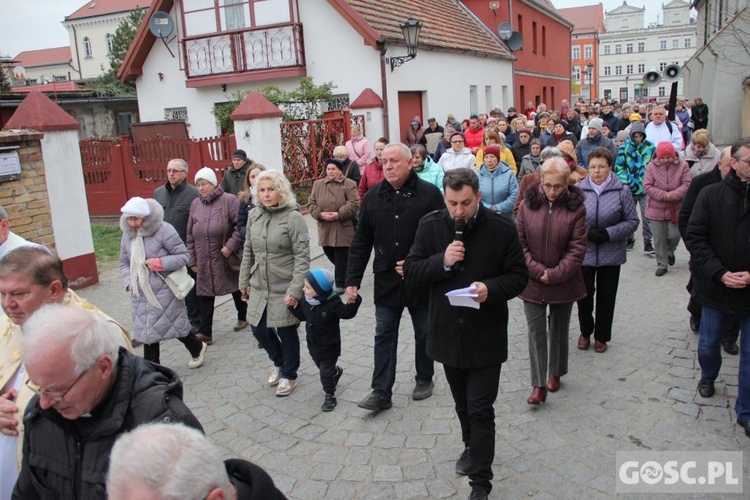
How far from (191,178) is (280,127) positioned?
8.26ft

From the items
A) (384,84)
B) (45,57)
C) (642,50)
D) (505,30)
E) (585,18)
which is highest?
(585,18)

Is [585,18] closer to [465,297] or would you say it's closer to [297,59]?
[297,59]

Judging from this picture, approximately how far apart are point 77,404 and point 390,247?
9.71 ft

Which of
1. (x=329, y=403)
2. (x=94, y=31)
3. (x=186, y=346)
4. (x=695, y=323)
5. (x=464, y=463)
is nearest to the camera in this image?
(x=464, y=463)

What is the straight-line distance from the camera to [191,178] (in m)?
13.8

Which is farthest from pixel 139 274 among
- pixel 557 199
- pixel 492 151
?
pixel 492 151

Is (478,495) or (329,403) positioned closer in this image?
(478,495)

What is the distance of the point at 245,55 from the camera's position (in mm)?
18109

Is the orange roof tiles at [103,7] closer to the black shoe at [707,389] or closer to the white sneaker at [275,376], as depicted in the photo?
the white sneaker at [275,376]

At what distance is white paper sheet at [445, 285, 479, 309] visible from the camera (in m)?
3.55

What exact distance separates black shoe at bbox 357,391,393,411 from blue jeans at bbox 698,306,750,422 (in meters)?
2.42

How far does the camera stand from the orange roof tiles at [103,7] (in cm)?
6088

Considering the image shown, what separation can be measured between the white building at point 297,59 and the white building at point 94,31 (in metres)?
46.9

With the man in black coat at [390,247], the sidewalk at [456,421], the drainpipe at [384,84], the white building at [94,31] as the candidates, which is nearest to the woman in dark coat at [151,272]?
the sidewalk at [456,421]
